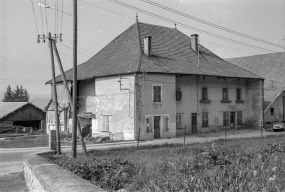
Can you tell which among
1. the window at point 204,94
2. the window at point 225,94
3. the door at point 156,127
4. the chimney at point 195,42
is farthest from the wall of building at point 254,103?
the door at point 156,127

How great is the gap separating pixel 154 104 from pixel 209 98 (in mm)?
7477

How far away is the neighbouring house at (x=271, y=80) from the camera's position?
3886 cm

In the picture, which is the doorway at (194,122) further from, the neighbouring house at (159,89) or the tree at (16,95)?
the tree at (16,95)

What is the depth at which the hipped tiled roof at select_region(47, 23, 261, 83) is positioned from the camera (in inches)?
1123

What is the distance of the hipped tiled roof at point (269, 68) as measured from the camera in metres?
40.3

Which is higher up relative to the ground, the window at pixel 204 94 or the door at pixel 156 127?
the window at pixel 204 94

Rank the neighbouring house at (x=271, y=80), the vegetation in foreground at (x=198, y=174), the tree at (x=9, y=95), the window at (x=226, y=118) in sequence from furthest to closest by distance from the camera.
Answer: the tree at (x=9, y=95)
the neighbouring house at (x=271, y=80)
the window at (x=226, y=118)
the vegetation in foreground at (x=198, y=174)

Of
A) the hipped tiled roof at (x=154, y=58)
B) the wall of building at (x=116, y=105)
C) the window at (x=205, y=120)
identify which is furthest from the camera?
the window at (x=205, y=120)

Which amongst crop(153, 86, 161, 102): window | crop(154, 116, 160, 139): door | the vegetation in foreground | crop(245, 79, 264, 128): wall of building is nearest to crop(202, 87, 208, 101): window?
crop(153, 86, 161, 102): window

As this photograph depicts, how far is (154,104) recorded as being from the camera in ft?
91.8

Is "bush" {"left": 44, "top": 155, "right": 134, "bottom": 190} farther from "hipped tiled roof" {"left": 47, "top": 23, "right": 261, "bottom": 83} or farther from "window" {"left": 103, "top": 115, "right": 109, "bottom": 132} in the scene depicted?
"window" {"left": 103, "top": 115, "right": 109, "bottom": 132}

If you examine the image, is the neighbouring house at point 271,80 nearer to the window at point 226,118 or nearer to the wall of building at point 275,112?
the wall of building at point 275,112

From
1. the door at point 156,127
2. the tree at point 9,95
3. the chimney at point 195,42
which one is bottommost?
the door at point 156,127

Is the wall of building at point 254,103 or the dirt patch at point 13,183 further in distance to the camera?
the wall of building at point 254,103
